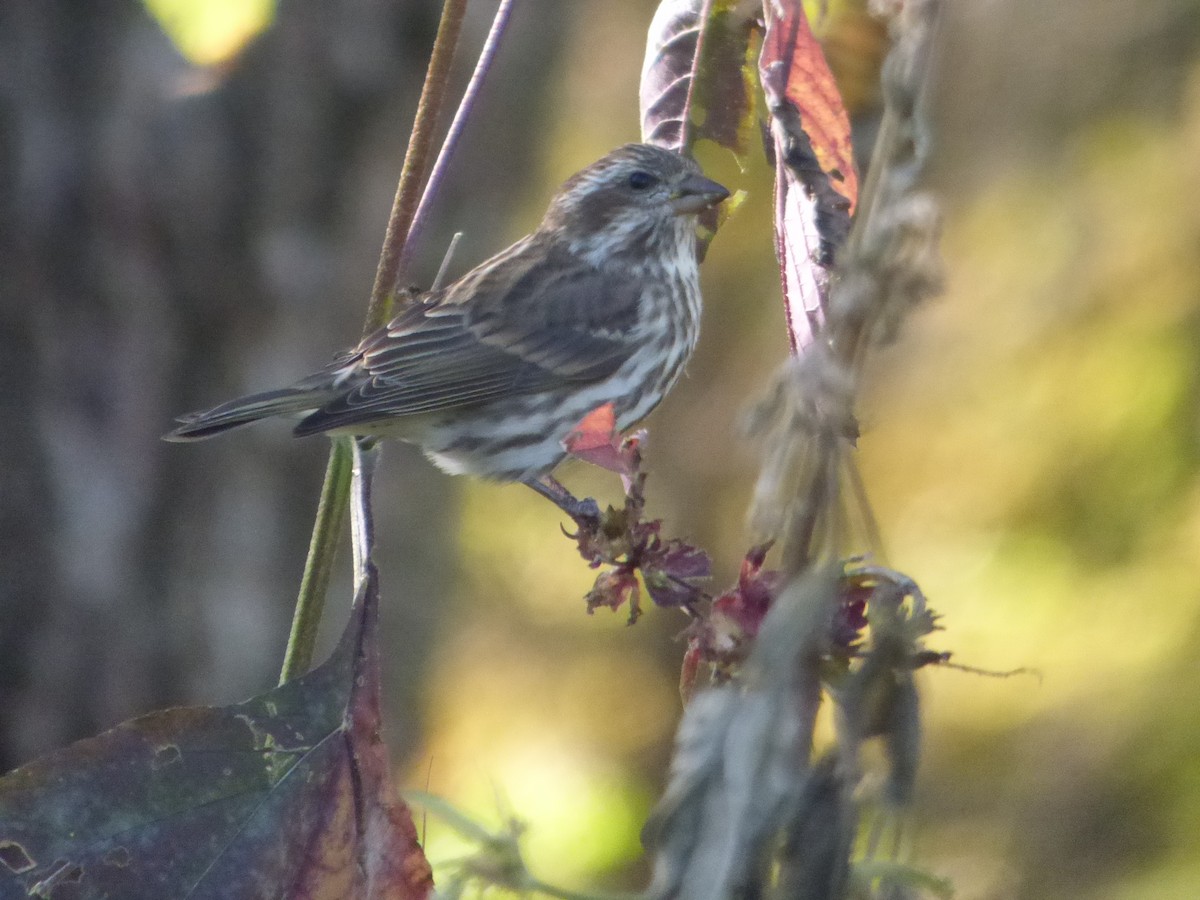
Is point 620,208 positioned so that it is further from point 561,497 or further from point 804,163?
point 804,163

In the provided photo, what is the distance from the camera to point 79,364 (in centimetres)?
518

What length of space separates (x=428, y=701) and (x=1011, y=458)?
10.7ft

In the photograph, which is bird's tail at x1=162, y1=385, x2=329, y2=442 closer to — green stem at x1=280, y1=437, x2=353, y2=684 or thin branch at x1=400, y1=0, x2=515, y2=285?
green stem at x1=280, y1=437, x2=353, y2=684

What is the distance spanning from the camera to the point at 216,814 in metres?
1.73

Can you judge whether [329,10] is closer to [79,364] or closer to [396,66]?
[396,66]

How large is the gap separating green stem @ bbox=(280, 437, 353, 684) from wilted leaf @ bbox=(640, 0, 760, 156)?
0.72 metres

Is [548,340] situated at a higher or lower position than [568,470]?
lower

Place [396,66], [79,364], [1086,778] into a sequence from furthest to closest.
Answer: [1086,778]
[396,66]
[79,364]

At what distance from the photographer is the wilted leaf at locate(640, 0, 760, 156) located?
2.16m

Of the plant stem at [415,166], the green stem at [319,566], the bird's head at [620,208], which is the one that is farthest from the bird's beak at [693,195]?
the green stem at [319,566]

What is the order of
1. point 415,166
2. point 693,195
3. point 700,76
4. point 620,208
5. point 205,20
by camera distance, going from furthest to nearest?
1. point 620,208
2. point 693,195
3. point 205,20
4. point 700,76
5. point 415,166

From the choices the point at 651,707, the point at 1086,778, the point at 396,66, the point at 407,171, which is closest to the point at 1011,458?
the point at 1086,778

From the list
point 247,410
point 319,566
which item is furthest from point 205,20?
point 319,566

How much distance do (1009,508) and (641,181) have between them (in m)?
3.78
